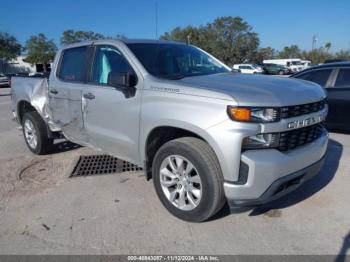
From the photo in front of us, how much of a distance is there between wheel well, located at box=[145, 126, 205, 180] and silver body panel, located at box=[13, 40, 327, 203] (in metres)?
0.07

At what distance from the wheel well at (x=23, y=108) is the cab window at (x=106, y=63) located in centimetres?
A: 234

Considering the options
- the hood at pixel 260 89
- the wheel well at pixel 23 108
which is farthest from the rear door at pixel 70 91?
the hood at pixel 260 89

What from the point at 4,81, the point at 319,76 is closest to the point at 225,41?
the point at 4,81

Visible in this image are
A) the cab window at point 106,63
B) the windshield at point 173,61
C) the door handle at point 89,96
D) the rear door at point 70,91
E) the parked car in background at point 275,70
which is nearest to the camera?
the windshield at point 173,61

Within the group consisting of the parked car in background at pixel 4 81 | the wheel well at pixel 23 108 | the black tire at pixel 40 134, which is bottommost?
the parked car in background at pixel 4 81

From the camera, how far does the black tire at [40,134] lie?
562 centimetres

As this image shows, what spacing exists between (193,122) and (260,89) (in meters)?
0.70

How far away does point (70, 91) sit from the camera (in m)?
4.59

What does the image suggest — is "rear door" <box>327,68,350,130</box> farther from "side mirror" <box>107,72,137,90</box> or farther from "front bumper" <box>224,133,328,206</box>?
"side mirror" <box>107,72,137,90</box>

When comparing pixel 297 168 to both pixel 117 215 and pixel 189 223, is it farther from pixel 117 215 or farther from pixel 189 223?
pixel 117 215

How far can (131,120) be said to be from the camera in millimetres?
3740

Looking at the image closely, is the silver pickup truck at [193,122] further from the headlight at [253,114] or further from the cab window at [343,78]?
the cab window at [343,78]

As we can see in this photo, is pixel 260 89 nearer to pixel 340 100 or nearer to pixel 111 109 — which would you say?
pixel 111 109

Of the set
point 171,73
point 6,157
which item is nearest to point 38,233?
point 171,73
